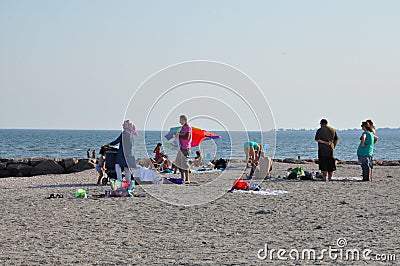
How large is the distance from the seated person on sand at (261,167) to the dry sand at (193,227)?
3647 mm

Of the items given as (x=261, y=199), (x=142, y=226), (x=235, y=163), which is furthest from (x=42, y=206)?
(x=235, y=163)

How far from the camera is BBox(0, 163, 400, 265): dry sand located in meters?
7.30

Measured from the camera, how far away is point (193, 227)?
934cm

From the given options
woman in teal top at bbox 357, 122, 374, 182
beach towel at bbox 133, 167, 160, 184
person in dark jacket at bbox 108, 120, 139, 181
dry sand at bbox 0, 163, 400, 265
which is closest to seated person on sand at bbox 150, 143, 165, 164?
beach towel at bbox 133, 167, 160, 184

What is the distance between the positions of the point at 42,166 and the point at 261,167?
11.3m

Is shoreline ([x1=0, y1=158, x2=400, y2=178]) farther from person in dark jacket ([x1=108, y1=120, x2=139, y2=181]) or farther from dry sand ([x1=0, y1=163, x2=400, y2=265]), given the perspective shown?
dry sand ([x1=0, y1=163, x2=400, y2=265])

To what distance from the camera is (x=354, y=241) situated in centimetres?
790

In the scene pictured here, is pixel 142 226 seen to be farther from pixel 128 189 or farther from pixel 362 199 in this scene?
pixel 362 199

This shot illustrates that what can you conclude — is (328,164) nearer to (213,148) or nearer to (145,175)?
(145,175)

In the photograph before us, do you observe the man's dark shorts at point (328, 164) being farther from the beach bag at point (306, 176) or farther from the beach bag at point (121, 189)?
the beach bag at point (121, 189)

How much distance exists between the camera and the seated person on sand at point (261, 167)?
17.6 metres

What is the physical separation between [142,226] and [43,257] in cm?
233

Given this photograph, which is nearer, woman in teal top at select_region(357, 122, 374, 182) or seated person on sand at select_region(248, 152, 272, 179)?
woman in teal top at select_region(357, 122, 374, 182)

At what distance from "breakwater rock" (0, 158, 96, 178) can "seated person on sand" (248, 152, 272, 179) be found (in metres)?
8.08
